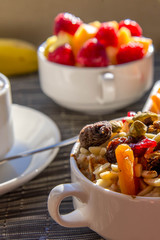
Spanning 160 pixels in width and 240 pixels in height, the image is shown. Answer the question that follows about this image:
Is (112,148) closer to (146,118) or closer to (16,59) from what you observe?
(146,118)

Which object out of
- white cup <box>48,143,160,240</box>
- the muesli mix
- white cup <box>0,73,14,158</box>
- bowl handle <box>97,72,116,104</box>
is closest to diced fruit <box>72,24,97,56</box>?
bowl handle <box>97,72,116,104</box>

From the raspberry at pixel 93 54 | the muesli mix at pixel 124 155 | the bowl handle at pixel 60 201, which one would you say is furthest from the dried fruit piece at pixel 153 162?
the raspberry at pixel 93 54

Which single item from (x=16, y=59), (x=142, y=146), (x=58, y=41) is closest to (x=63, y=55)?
(x=58, y=41)

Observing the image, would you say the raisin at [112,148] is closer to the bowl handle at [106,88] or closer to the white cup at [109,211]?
the white cup at [109,211]

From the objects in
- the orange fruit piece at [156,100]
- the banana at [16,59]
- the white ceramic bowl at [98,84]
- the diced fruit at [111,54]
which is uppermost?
the orange fruit piece at [156,100]

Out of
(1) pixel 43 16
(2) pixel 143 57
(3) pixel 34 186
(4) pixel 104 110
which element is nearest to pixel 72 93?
(4) pixel 104 110

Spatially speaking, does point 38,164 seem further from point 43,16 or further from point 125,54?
point 43,16
